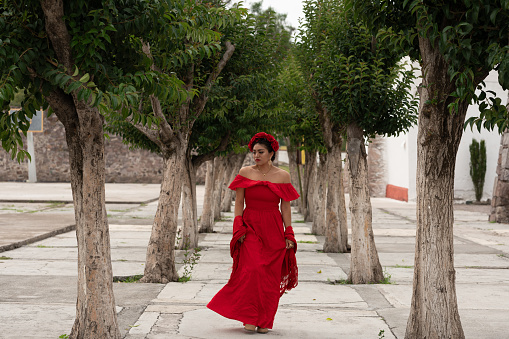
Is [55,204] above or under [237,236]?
under

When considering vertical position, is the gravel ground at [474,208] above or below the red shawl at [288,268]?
below

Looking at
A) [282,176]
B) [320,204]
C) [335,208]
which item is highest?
[282,176]

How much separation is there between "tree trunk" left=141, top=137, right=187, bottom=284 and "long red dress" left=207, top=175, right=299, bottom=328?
3.10m

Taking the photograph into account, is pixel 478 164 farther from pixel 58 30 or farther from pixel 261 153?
pixel 58 30

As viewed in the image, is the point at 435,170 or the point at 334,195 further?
the point at 334,195

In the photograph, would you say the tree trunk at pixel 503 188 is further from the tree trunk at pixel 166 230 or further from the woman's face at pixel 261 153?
the woman's face at pixel 261 153

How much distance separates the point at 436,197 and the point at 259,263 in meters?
1.75

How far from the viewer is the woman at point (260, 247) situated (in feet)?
19.4

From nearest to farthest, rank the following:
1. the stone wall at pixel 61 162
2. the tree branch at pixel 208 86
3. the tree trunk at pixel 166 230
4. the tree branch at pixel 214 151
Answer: the tree trunk at pixel 166 230, the tree branch at pixel 208 86, the tree branch at pixel 214 151, the stone wall at pixel 61 162

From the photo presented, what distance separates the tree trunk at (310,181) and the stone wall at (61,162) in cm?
2502

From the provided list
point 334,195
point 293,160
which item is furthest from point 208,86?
point 293,160

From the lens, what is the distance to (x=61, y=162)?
45.3 metres

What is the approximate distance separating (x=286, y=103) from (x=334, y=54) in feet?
27.6

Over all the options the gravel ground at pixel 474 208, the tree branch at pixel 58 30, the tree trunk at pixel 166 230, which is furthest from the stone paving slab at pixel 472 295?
the gravel ground at pixel 474 208
